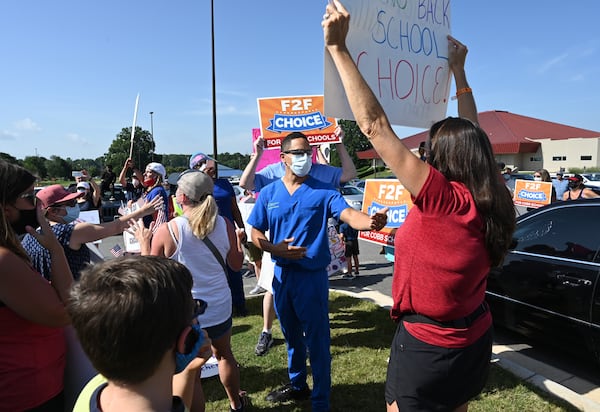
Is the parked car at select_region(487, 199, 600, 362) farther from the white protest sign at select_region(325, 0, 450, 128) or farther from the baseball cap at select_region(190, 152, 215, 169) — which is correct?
the baseball cap at select_region(190, 152, 215, 169)

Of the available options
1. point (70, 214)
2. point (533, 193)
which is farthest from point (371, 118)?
point (533, 193)

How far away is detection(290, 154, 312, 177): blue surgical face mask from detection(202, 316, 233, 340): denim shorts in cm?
119

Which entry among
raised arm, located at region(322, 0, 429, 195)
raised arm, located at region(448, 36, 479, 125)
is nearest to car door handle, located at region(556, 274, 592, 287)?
raised arm, located at region(448, 36, 479, 125)

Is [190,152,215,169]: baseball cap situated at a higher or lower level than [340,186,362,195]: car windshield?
higher

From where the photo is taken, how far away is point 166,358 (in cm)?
120

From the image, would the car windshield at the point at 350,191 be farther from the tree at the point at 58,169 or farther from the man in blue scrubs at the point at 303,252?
the tree at the point at 58,169

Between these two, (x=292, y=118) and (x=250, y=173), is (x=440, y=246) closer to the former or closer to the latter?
(x=250, y=173)

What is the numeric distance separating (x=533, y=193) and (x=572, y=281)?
911 cm

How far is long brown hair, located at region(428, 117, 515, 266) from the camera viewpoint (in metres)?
1.56

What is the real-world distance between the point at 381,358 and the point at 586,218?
2.31 m

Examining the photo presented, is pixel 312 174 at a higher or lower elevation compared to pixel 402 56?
lower

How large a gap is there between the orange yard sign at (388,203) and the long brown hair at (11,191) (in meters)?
3.55

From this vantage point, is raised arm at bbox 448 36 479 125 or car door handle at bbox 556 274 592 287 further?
car door handle at bbox 556 274 592 287

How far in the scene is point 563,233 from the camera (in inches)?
151
